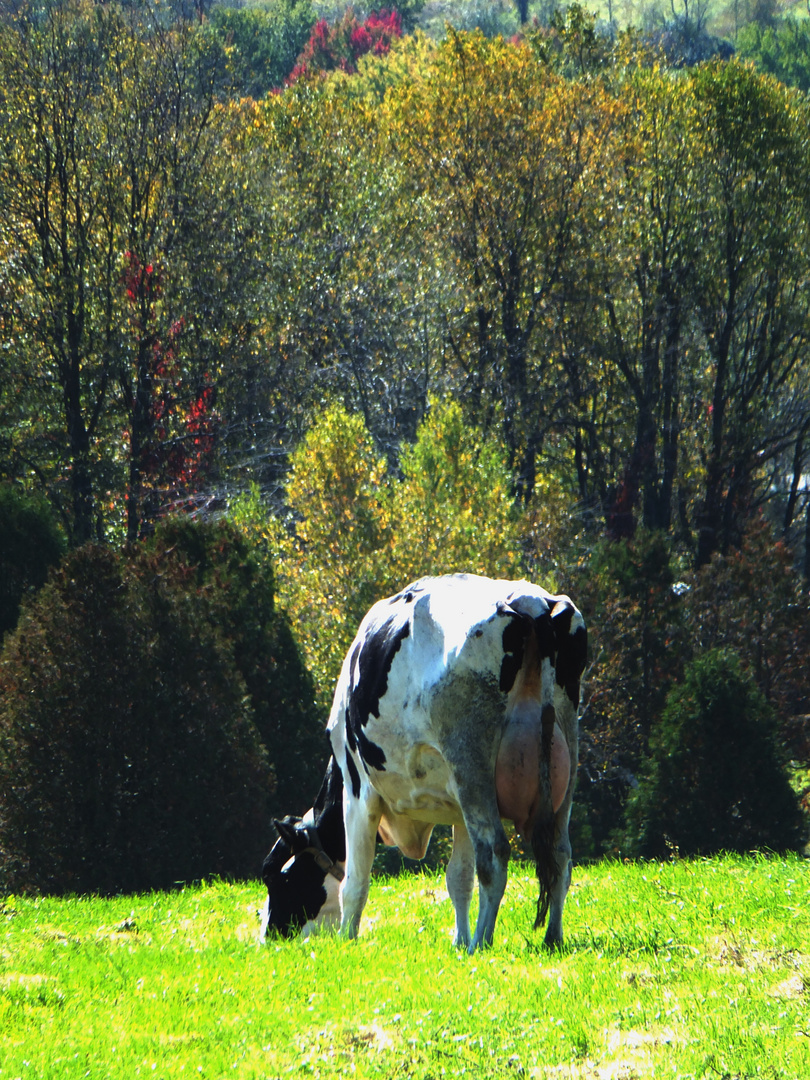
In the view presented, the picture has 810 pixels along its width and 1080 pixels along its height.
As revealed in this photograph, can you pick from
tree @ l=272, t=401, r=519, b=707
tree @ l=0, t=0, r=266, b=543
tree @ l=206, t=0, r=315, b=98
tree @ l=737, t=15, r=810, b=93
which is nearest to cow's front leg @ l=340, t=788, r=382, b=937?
tree @ l=272, t=401, r=519, b=707

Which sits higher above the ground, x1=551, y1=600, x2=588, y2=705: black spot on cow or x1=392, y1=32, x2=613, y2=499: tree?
x1=392, y1=32, x2=613, y2=499: tree

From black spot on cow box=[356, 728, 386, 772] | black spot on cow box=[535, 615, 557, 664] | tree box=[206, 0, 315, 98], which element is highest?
tree box=[206, 0, 315, 98]

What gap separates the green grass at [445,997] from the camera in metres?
6.12

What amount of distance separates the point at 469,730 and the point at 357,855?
1.95 meters

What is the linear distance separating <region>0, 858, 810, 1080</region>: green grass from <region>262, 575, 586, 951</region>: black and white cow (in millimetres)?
574

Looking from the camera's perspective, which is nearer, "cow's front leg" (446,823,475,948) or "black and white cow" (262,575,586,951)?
"black and white cow" (262,575,586,951)

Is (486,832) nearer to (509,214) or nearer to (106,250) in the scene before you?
(106,250)

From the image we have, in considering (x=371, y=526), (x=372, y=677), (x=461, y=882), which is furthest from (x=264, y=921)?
(x=371, y=526)

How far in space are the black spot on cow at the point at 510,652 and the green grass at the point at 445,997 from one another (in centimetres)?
179

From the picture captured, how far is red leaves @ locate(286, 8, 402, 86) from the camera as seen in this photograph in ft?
338

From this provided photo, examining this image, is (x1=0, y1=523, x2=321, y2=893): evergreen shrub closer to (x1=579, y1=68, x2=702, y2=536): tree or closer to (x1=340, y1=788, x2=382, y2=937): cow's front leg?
(x1=340, y1=788, x2=382, y2=937): cow's front leg

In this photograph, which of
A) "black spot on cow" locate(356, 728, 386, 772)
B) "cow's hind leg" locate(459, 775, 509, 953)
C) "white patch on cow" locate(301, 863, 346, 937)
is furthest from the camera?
"white patch on cow" locate(301, 863, 346, 937)

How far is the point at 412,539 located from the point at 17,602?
364 inches

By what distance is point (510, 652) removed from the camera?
8422 mm
